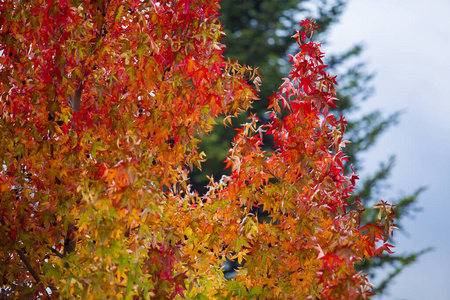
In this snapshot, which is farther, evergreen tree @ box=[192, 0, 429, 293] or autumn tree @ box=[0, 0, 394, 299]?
evergreen tree @ box=[192, 0, 429, 293]

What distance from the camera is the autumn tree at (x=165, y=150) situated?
2.10 m

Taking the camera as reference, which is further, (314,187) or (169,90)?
(314,187)

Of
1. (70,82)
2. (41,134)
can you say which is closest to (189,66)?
(70,82)

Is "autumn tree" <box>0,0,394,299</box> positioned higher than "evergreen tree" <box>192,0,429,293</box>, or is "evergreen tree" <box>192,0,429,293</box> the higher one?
"evergreen tree" <box>192,0,429,293</box>

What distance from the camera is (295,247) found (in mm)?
2312

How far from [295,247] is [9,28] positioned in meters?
1.85

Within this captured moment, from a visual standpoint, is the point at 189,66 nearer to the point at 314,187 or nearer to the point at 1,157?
the point at 314,187

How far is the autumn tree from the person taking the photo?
2.10 m

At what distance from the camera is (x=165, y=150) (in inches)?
85.7

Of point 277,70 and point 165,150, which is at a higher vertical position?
point 277,70

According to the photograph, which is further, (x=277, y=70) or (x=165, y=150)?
(x=277, y=70)

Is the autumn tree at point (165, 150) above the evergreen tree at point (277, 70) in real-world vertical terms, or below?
below

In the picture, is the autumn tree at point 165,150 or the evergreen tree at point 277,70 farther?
the evergreen tree at point 277,70

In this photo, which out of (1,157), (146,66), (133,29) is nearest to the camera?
(146,66)
